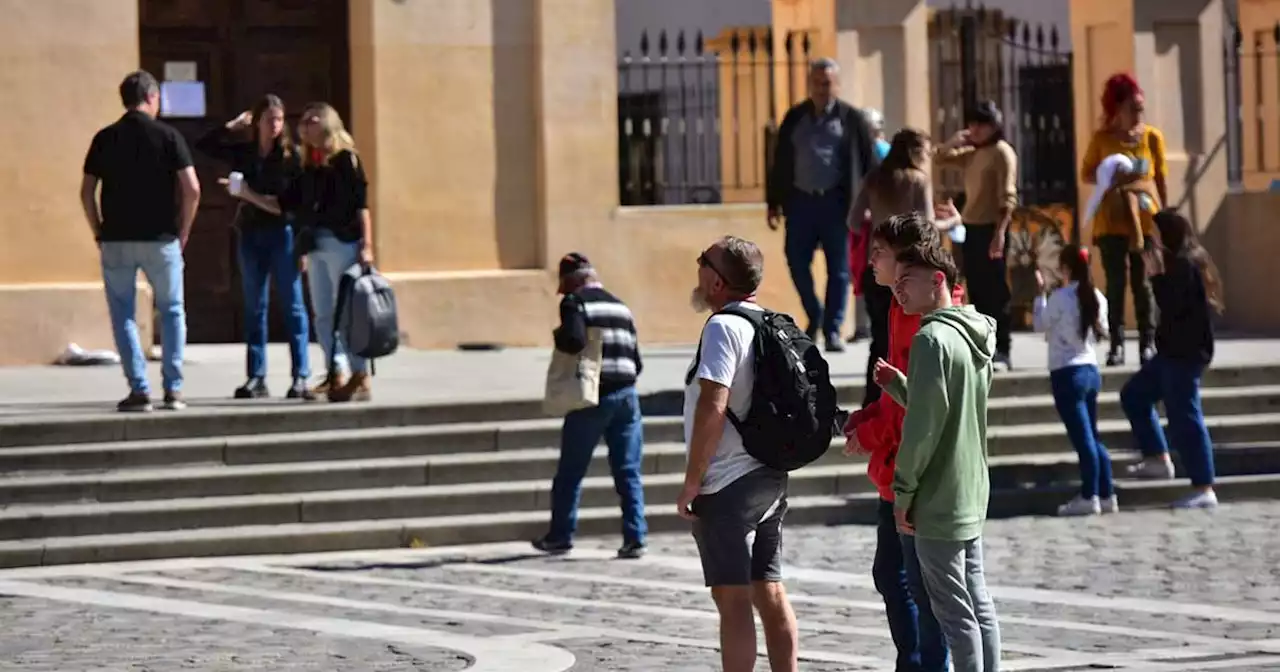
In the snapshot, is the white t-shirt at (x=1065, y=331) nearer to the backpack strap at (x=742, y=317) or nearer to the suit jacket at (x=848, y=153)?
the suit jacket at (x=848, y=153)

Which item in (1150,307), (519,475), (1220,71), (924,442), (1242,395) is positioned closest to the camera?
(924,442)

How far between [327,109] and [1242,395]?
5.62m

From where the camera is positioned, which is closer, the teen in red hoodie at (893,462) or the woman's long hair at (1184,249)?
the teen in red hoodie at (893,462)

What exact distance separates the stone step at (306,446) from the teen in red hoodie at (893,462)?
5.72 m

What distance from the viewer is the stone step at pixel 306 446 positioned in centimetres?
1271

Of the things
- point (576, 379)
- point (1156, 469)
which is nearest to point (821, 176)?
point (1156, 469)

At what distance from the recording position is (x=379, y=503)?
12.7 m

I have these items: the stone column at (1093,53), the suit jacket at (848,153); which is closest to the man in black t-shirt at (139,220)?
the suit jacket at (848,153)

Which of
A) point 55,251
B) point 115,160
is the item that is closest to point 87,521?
point 115,160

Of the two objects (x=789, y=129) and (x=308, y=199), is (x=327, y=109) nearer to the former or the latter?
(x=308, y=199)

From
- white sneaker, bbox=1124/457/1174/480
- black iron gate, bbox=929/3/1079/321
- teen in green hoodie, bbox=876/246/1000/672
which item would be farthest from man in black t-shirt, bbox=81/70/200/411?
black iron gate, bbox=929/3/1079/321

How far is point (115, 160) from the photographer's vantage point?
1342cm

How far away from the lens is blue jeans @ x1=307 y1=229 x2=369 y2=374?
13.8 metres

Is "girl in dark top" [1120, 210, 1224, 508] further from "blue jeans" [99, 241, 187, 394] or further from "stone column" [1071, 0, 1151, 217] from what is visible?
"stone column" [1071, 0, 1151, 217]
